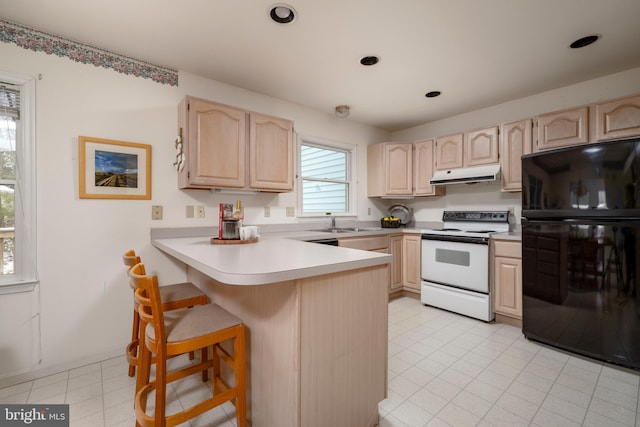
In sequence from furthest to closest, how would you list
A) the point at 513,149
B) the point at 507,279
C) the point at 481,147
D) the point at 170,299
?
the point at 481,147 → the point at 513,149 → the point at 507,279 → the point at 170,299

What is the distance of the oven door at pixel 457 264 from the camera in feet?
9.38

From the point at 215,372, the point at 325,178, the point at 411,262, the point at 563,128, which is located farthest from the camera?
the point at 325,178

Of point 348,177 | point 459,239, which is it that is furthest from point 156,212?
point 459,239

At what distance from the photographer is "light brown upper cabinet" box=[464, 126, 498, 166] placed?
311cm

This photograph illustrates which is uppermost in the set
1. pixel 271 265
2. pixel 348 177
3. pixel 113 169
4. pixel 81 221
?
pixel 348 177

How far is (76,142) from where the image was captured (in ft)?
6.83

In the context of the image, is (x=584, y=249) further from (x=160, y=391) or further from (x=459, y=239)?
(x=160, y=391)

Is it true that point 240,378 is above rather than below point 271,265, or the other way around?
below

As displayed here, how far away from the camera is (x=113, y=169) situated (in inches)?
87.4

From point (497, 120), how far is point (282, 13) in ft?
9.38

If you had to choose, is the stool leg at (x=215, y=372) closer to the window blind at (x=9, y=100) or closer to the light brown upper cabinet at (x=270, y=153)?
the light brown upper cabinet at (x=270, y=153)

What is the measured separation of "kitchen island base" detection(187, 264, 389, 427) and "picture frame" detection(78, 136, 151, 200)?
4.93 ft

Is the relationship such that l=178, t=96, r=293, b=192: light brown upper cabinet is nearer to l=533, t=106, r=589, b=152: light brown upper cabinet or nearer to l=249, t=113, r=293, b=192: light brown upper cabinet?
l=249, t=113, r=293, b=192: light brown upper cabinet

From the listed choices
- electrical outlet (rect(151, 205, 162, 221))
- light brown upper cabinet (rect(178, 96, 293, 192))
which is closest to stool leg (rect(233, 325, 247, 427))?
light brown upper cabinet (rect(178, 96, 293, 192))
